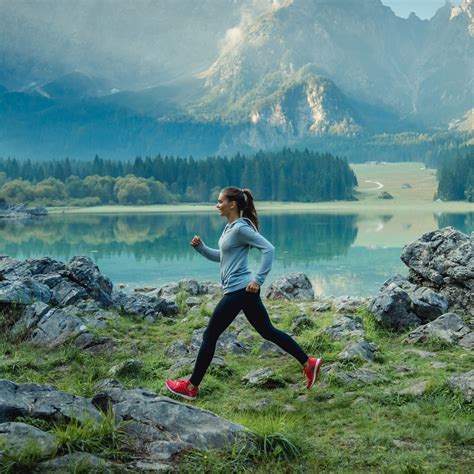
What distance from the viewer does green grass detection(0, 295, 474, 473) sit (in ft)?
21.6

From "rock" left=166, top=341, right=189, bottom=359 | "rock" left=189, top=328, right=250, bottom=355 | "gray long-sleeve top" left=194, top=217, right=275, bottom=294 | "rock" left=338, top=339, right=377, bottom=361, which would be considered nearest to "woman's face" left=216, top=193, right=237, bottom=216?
"gray long-sleeve top" left=194, top=217, right=275, bottom=294

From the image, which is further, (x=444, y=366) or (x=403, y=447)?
(x=444, y=366)

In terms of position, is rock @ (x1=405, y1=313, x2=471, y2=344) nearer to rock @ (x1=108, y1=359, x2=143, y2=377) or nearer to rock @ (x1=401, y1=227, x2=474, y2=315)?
rock @ (x1=401, y1=227, x2=474, y2=315)

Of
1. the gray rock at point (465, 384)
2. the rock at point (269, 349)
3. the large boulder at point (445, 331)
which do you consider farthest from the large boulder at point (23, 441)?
the large boulder at point (445, 331)

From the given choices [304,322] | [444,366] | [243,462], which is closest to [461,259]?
[304,322]

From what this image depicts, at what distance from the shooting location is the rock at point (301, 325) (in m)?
14.5

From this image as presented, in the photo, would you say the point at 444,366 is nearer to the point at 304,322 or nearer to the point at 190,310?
the point at 304,322

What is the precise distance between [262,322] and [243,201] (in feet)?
6.45

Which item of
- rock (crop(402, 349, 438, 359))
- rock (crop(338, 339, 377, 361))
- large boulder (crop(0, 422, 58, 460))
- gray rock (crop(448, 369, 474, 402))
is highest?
large boulder (crop(0, 422, 58, 460))

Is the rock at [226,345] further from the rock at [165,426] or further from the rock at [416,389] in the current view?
the rock at [165,426]

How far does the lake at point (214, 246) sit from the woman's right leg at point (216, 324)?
63.3ft

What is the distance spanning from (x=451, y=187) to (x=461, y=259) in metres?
156

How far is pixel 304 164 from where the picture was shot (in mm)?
197125

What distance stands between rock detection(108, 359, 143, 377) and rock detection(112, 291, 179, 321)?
5454 mm
